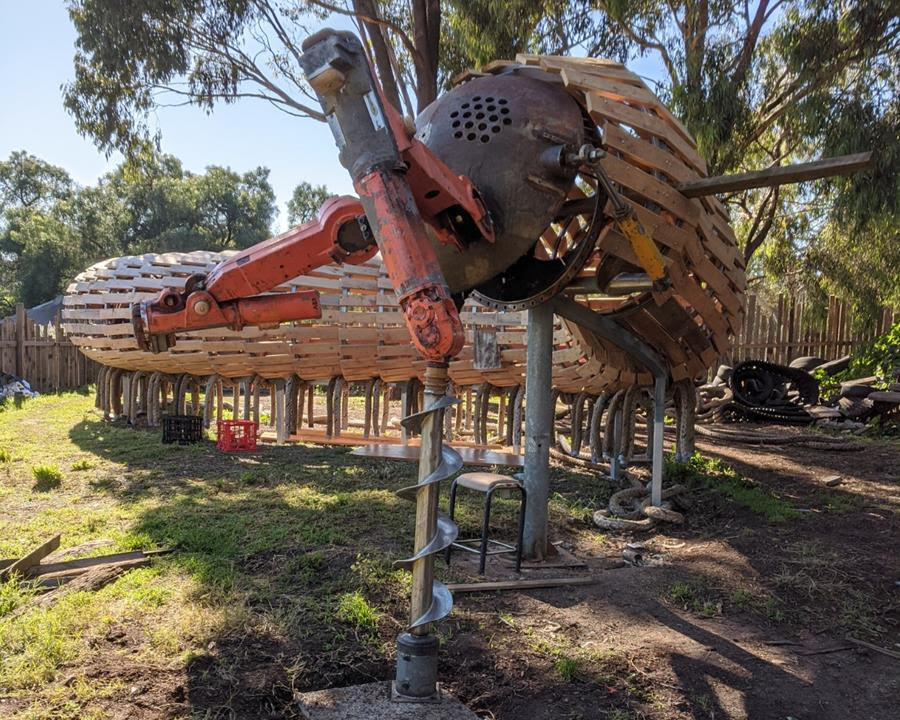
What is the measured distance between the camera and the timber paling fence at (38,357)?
14250 mm

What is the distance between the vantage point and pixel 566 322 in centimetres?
634

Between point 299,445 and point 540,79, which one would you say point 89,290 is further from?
point 540,79

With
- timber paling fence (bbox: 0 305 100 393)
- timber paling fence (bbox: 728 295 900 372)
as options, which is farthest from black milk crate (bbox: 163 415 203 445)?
timber paling fence (bbox: 728 295 900 372)

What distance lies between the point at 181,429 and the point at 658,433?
18.1 feet

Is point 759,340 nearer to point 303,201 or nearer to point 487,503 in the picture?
point 487,503

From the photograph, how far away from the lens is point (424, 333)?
209 cm

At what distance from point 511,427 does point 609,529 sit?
2.66 m

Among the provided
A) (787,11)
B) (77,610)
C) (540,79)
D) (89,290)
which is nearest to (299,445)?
(89,290)

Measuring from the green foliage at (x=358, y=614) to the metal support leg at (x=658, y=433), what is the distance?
2.85m

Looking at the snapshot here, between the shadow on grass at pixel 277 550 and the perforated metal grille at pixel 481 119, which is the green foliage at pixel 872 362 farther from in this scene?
the perforated metal grille at pixel 481 119

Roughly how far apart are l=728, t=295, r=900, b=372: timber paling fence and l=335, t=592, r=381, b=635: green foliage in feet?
43.7

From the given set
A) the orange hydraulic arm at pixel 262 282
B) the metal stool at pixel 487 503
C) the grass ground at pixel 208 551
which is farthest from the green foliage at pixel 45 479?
the orange hydraulic arm at pixel 262 282

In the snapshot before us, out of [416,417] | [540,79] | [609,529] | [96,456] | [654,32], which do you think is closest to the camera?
[416,417]

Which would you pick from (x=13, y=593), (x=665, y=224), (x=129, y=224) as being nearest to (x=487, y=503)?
(x=665, y=224)
